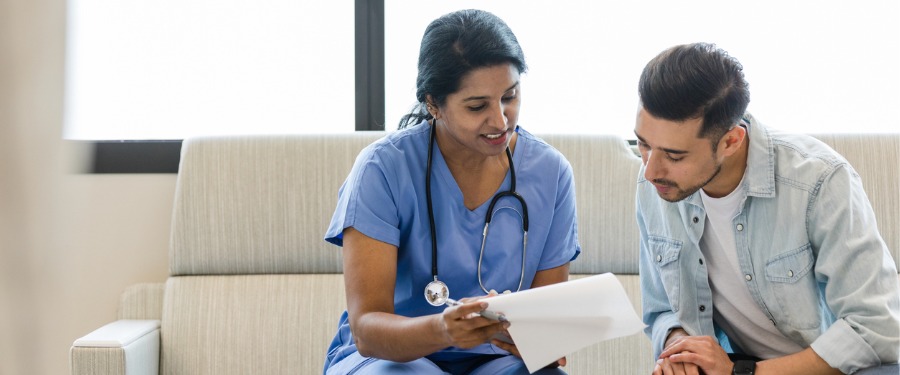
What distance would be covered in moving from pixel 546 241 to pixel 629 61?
116 cm

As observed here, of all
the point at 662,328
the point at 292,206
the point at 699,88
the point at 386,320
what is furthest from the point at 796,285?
the point at 292,206

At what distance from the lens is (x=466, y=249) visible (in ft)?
5.39

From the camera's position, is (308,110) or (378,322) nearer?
(378,322)

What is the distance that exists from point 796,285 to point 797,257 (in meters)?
0.05

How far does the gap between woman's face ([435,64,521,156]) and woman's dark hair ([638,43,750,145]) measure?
26 centimetres

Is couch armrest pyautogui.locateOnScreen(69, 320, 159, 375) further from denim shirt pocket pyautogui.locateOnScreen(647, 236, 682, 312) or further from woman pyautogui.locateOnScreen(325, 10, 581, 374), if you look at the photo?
denim shirt pocket pyautogui.locateOnScreen(647, 236, 682, 312)

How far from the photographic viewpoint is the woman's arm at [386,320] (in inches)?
52.7

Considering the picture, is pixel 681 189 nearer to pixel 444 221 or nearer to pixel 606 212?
pixel 444 221

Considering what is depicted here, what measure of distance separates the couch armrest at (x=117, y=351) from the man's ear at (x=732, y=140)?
1.36 m

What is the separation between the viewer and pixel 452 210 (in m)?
1.66

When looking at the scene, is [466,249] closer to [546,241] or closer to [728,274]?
[546,241]

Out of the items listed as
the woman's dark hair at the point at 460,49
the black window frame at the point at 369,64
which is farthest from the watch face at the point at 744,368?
the black window frame at the point at 369,64

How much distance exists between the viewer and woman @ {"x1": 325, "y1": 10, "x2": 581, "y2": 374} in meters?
1.55

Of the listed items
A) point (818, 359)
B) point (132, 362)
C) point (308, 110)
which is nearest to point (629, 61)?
point (308, 110)
